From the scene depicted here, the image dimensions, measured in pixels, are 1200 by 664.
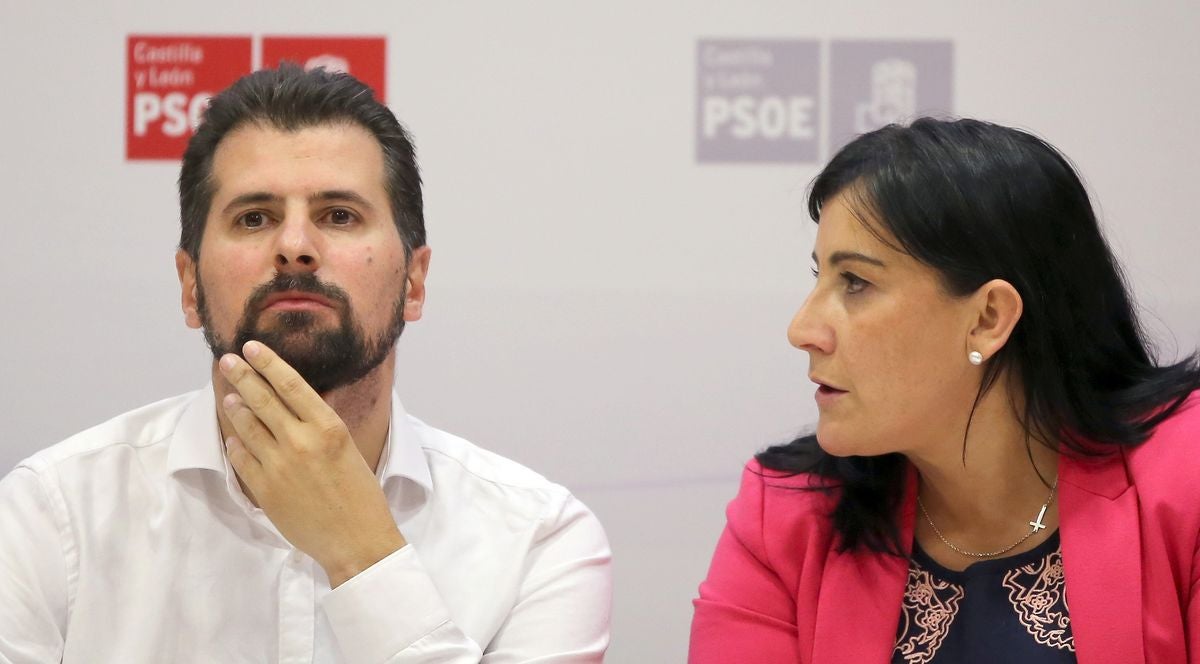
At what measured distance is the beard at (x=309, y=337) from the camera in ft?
6.65

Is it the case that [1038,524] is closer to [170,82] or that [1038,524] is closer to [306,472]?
[306,472]

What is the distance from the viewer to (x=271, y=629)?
2.06 meters

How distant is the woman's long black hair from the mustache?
85 centimetres

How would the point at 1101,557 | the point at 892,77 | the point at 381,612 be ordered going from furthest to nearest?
the point at 892,77, the point at 1101,557, the point at 381,612

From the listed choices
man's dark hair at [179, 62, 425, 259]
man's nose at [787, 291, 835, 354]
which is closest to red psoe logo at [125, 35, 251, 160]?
man's dark hair at [179, 62, 425, 259]

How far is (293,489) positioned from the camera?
1.92 metres

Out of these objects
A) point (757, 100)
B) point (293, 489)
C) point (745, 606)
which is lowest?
point (745, 606)

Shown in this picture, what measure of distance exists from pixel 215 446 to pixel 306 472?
0.25m

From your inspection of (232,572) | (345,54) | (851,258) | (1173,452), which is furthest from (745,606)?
(345,54)

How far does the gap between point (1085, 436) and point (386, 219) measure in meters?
1.23

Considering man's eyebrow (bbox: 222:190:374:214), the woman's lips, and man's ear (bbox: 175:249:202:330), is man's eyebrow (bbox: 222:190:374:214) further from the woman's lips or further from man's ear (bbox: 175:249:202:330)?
the woman's lips

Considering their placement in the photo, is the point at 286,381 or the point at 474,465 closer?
the point at 286,381

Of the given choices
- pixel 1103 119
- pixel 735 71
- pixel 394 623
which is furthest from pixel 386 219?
pixel 1103 119

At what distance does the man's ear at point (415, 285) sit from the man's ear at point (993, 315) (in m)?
0.96
